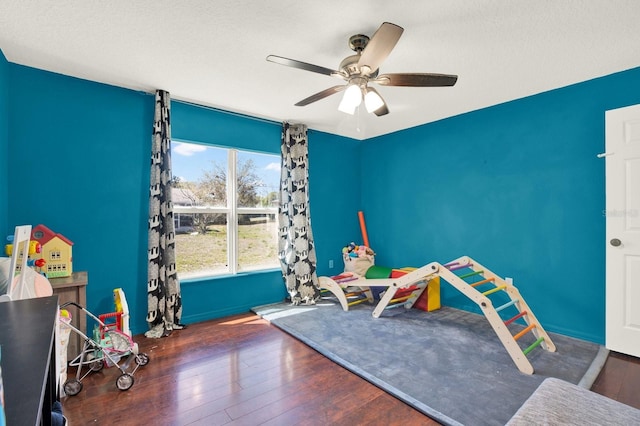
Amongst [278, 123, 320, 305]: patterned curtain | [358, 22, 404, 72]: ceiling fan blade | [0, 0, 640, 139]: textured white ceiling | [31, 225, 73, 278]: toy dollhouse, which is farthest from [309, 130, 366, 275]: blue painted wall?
[31, 225, 73, 278]: toy dollhouse

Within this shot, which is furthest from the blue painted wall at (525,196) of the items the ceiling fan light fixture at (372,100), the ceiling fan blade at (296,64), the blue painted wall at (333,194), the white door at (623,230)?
the ceiling fan blade at (296,64)

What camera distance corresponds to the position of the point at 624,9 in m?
1.79

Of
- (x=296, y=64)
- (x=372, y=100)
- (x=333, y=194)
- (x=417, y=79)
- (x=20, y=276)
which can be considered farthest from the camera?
(x=333, y=194)

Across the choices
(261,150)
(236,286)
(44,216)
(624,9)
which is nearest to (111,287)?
(44,216)

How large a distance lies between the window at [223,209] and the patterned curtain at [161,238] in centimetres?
23

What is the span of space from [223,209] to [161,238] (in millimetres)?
798

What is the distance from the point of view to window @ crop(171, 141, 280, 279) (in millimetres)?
3387

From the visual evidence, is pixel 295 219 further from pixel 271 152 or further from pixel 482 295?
pixel 482 295

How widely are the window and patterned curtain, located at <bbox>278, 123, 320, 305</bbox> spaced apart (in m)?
0.18

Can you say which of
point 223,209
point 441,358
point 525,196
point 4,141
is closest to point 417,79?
point 525,196

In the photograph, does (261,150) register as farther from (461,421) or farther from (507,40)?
(461,421)

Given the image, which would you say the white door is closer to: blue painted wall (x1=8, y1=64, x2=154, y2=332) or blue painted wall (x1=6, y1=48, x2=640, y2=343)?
blue painted wall (x1=6, y1=48, x2=640, y2=343)

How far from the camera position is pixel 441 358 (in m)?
2.45

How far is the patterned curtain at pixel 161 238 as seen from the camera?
9.70ft
